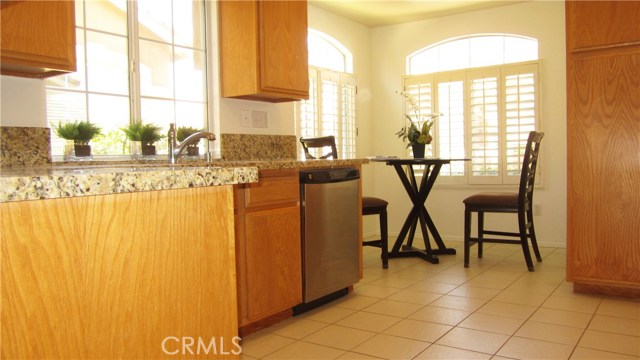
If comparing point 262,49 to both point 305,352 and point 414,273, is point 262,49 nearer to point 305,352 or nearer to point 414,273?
point 305,352

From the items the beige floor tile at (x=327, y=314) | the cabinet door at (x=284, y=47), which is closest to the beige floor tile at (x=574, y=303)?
the beige floor tile at (x=327, y=314)

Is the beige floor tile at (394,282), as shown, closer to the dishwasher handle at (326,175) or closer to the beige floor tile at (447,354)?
the dishwasher handle at (326,175)

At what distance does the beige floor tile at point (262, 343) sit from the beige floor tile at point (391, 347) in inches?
15.1

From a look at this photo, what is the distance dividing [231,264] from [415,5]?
449 centimetres

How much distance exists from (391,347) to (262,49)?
201 centimetres

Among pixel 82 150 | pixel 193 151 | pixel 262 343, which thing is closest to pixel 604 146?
pixel 262 343

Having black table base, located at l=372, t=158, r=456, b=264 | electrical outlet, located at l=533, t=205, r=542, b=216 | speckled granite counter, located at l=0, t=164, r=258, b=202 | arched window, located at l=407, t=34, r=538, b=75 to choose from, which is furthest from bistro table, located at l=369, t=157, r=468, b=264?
speckled granite counter, located at l=0, t=164, r=258, b=202

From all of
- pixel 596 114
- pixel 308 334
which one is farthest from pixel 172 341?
pixel 596 114

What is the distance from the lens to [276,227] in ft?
8.90

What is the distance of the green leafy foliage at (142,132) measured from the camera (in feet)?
9.49

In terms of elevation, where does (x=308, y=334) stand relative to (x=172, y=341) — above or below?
below

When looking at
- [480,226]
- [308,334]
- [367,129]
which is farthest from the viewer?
[367,129]

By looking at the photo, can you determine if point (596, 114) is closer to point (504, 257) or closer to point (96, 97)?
point (504, 257)

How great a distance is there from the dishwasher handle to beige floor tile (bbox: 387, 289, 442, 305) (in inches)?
32.5
